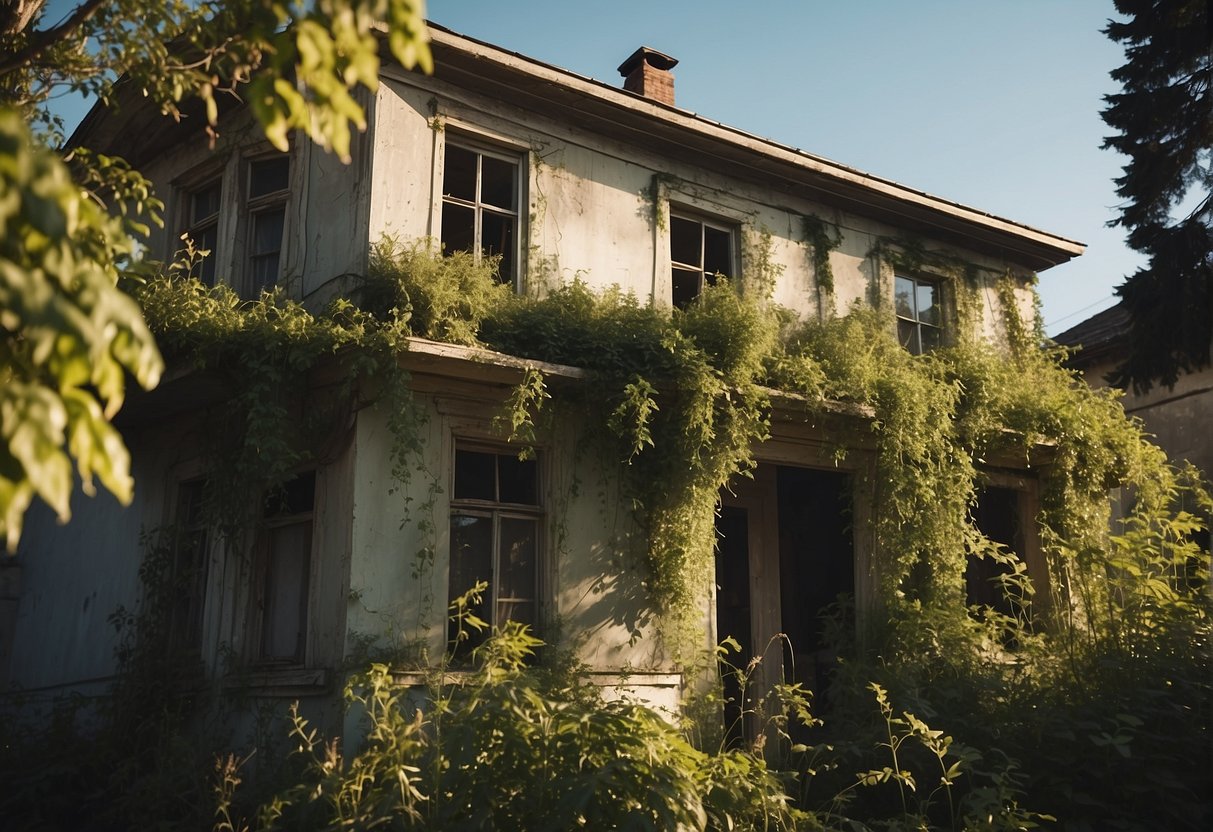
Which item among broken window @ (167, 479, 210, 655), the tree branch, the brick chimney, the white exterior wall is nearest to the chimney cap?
the brick chimney

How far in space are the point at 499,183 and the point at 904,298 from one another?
18.0ft

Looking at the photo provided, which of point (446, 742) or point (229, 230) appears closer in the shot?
point (446, 742)

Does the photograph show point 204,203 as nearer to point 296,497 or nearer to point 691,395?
point 296,497

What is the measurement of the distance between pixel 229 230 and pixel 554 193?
3.22 metres

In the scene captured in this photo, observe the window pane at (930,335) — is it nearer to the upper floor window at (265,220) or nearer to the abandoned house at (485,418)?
the abandoned house at (485,418)

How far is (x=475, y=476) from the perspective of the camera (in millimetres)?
9344

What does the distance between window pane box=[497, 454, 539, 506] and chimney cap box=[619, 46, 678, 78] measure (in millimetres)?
5209

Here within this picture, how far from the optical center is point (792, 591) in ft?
44.1

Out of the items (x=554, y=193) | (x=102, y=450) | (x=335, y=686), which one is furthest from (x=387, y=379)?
(x=102, y=450)

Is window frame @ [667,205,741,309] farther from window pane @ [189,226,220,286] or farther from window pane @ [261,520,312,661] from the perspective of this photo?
window pane @ [189,226,220,286]

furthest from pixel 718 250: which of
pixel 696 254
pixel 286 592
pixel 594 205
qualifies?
pixel 286 592

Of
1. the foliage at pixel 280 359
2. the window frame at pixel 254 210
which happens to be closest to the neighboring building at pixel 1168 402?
the foliage at pixel 280 359

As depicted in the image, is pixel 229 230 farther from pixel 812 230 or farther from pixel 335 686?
pixel 812 230

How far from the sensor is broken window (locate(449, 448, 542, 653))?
9094mm
